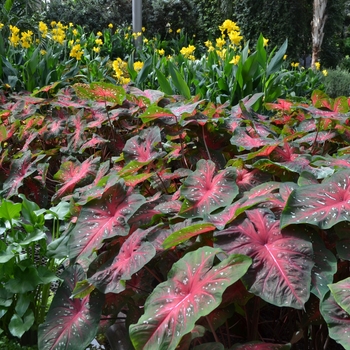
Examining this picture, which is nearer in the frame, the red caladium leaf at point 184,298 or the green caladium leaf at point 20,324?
the red caladium leaf at point 184,298

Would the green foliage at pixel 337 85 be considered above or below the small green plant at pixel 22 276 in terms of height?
below

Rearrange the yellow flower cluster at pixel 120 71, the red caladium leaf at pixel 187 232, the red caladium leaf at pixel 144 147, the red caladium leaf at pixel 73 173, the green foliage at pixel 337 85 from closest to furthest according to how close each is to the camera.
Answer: the red caladium leaf at pixel 187 232 → the red caladium leaf at pixel 144 147 → the red caladium leaf at pixel 73 173 → the yellow flower cluster at pixel 120 71 → the green foliage at pixel 337 85

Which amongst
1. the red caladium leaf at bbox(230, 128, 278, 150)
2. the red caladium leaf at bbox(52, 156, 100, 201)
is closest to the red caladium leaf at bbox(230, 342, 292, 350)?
the red caladium leaf at bbox(230, 128, 278, 150)

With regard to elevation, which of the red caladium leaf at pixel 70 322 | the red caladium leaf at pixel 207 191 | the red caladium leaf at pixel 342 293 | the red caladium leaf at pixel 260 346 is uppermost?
the red caladium leaf at pixel 207 191

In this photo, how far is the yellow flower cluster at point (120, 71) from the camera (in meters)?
4.05

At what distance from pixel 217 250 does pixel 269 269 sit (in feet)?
0.41

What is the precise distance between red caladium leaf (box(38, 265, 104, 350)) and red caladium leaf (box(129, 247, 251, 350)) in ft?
0.95

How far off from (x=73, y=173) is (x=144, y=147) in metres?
0.41

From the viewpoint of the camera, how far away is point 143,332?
103cm

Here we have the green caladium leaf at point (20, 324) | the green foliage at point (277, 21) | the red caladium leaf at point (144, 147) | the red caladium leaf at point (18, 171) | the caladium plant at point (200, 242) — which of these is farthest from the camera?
the green foliage at point (277, 21)

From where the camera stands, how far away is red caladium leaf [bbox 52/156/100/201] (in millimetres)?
1978

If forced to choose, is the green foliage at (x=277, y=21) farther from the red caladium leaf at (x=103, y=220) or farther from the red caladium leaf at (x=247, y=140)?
the red caladium leaf at (x=103, y=220)

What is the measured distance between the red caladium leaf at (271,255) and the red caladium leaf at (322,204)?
0.15ft

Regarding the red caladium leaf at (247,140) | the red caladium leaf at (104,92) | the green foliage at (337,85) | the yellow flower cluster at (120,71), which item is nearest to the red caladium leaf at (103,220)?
the red caladium leaf at (247,140)
